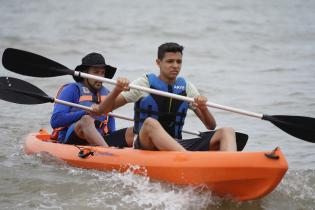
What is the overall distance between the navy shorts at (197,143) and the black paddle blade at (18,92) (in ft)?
5.62

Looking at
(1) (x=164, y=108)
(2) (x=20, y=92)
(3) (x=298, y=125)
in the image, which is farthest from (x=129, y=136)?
(3) (x=298, y=125)

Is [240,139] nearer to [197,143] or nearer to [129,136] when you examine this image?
[197,143]

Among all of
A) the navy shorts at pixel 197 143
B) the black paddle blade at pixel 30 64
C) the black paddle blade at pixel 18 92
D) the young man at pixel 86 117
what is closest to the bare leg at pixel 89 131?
the young man at pixel 86 117

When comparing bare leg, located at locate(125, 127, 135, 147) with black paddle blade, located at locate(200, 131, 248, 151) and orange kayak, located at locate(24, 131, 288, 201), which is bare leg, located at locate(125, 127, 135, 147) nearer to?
orange kayak, located at locate(24, 131, 288, 201)

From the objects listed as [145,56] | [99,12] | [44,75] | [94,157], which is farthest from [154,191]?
[99,12]

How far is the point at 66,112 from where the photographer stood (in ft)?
20.5

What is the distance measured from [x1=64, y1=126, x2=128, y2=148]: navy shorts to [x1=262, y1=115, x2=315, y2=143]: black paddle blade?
1511 mm

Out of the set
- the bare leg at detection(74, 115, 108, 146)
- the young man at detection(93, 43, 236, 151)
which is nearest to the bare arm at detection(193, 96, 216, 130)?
the young man at detection(93, 43, 236, 151)

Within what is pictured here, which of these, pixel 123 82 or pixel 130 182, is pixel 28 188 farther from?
pixel 123 82

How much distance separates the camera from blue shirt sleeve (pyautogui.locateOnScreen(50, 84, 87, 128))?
6.19m

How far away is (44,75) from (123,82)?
4.79 ft

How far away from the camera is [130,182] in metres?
5.32

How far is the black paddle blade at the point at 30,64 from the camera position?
248 inches

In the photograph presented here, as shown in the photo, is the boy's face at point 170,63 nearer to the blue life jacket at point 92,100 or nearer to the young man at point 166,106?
the young man at point 166,106
